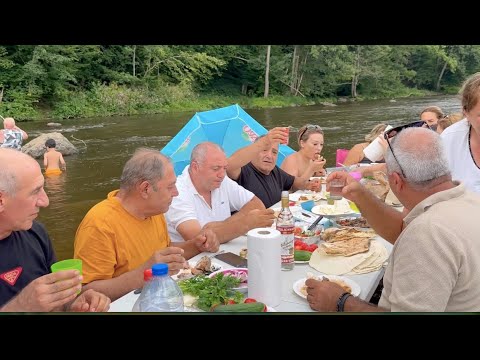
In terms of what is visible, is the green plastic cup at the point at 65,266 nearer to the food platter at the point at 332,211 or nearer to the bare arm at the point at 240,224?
the bare arm at the point at 240,224

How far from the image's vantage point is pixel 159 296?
1.44m

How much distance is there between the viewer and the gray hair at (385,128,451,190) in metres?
1.49

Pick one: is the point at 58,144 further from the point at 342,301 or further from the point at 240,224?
the point at 342,301

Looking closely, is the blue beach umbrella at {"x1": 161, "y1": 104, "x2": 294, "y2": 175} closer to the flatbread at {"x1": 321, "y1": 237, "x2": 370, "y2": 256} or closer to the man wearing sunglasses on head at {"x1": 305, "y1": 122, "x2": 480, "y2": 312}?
the flatbread at {"x1": 321, "y1": 237, "x2": 370, "y2": 256}

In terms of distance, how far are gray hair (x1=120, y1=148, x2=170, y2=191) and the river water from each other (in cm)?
103

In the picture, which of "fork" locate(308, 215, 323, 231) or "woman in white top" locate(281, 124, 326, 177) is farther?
"woman in white top" locate(281, 124, 326, 177)

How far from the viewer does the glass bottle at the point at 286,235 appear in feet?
6.49

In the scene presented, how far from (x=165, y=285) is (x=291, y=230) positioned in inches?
28.8

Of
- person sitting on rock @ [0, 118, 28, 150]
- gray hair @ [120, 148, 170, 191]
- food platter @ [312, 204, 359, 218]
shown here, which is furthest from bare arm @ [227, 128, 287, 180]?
person sitting on rock @ [0, 118, 28, 150]

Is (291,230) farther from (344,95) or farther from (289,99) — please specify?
(344,95)

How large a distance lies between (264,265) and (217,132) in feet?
11.2

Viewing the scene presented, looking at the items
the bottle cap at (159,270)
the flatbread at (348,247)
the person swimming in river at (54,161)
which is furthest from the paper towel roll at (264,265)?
the person swimming in river at (54,161)

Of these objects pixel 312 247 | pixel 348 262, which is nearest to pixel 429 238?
pixel 348 262

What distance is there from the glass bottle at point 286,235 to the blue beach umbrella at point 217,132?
8.55 feet
